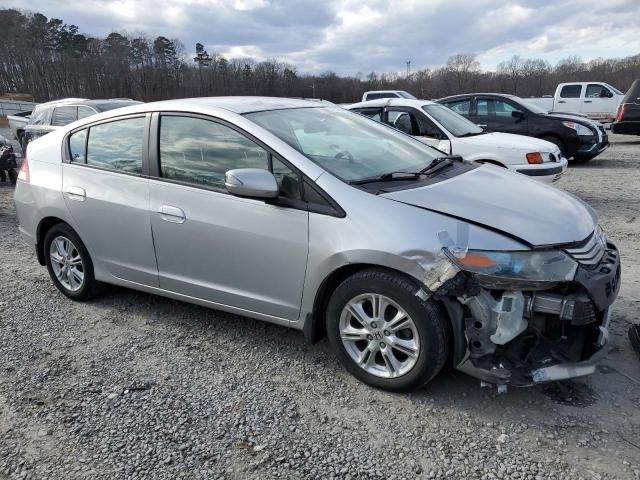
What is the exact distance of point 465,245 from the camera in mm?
2539

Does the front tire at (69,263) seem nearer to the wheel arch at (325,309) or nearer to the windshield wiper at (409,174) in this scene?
the wheel arch at (325,309)

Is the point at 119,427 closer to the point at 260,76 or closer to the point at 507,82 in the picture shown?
the point at 507,82

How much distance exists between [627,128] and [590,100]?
4.41 m

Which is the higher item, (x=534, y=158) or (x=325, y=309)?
(x=534, y=158)

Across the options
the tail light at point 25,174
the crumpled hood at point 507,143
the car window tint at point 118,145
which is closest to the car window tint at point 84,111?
the tail light at point 25,174

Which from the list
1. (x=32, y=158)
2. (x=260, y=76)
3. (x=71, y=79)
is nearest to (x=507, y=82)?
(x=260, y=76)

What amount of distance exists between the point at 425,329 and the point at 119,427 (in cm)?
169

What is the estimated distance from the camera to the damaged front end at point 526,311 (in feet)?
8.18

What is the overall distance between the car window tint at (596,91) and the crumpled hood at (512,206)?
18248mm

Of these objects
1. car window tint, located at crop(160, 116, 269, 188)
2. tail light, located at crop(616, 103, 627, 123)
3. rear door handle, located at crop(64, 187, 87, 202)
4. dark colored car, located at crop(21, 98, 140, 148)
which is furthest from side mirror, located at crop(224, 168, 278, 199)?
tail light, located at crop(616, 103, 627, 123)

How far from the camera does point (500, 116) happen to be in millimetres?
11344

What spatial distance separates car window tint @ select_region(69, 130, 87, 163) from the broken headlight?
10.1ft

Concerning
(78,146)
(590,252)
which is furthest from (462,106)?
(590,252)

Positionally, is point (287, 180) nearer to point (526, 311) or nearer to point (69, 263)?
point (526, 311)
